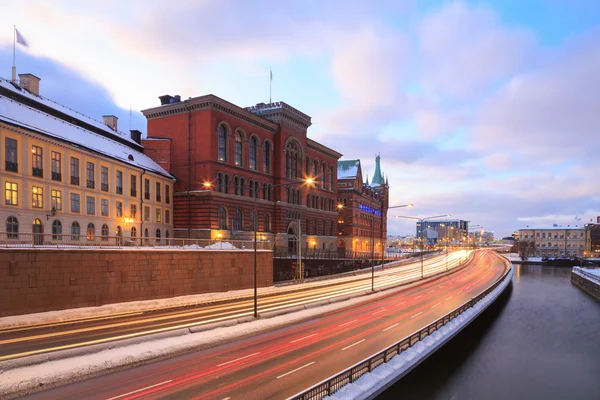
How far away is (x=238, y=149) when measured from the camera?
60719 mm

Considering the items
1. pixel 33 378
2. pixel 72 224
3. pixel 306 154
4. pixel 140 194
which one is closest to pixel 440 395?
pixel 33 378

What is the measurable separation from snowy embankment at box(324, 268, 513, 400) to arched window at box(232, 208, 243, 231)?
119 ft

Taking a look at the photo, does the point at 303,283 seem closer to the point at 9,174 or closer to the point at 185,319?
the point at 185,319

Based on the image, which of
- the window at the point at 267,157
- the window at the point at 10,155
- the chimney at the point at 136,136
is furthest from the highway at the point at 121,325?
the chimney at the point at 136,136

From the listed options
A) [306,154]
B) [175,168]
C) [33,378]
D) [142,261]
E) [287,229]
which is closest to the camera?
[33,378]

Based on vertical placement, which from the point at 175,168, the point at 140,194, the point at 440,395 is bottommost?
the point at 440,395

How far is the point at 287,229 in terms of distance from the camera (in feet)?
226

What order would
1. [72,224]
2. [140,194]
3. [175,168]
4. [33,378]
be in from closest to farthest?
[33,378], [72,224], [140,194], [175,168]

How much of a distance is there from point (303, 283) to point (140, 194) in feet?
75.0

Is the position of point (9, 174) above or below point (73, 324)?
above

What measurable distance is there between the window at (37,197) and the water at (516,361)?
32540mm

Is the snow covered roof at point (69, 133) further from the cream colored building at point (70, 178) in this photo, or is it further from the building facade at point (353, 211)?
the building facade at point (353, 211)

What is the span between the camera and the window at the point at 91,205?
41.0m

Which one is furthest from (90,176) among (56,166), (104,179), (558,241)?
(558,241)
